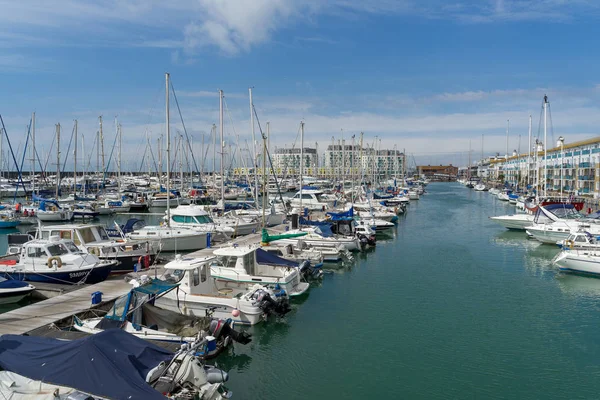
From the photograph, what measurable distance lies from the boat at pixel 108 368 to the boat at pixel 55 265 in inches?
426

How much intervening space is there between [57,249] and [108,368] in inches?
604

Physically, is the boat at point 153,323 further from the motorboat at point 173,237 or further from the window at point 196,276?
the motorboat at point 173,237

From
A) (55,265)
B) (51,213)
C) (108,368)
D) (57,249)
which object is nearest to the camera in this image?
(108,368)

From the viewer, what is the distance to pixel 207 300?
63.7 feet

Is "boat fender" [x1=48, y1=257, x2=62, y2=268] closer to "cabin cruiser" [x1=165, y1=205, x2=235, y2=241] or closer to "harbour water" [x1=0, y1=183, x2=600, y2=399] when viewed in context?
"harbour water" [x1=0, y1=183, x2=600, y2=399]

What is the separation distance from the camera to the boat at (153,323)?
15523 mm

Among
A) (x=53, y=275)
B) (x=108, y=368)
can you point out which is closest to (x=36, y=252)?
(x=53, y=275)

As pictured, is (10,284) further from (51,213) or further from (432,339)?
(51,213)

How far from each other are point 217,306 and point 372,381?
6857mm

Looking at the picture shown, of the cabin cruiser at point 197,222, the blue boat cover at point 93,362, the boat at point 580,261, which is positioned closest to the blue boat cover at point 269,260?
the blue boat cover at point 93,362

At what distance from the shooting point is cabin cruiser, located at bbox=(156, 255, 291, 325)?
19359 mm

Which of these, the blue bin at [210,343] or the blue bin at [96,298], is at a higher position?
the blue bin at [96,298]

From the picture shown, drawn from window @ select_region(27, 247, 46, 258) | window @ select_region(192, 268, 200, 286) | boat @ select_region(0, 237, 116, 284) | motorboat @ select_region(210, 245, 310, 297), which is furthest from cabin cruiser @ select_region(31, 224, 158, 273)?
window @ select_region(192, 268, 200, 286)

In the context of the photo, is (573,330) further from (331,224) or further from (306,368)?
(331,224)
